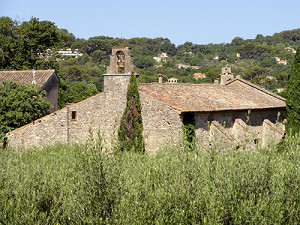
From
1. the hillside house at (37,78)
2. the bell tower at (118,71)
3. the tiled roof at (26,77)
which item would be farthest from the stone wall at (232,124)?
the tiled roof at (26,77)

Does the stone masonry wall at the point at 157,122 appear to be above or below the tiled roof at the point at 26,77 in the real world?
below

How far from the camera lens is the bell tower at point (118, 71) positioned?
2380cm

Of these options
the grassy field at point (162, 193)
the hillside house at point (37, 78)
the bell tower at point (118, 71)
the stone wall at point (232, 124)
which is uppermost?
the bell tower at point (118, 71)

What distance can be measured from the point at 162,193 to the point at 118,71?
50.8 ft

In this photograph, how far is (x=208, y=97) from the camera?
27203mm

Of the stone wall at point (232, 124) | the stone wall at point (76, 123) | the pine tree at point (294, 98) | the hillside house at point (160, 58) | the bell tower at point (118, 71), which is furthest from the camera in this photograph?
the hillside house at point (160, 58)

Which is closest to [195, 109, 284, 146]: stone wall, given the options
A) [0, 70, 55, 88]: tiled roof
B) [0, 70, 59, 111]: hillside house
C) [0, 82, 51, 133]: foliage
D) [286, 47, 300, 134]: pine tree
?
[286, 47, 300, 134]: pine tree

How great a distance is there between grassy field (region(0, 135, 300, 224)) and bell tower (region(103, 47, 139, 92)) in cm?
1328

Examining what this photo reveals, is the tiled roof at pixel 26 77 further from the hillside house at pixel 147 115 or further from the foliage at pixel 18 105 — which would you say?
the hillside house at pixel 147 115

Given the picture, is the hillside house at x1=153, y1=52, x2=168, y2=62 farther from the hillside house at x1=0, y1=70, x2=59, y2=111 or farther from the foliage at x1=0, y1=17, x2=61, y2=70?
the hillside house at x1=0, y1=70, x2=59, y2=111

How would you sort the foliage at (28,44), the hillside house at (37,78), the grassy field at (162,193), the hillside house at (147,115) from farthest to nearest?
the foliage at (28,44) → the hillside house at (37,78) → the hillside house at (147,115) → the grassy field at (162,193)

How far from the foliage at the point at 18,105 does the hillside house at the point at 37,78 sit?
562 cm

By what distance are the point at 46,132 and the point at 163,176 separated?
594 inches

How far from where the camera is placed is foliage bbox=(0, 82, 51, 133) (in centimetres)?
2594
